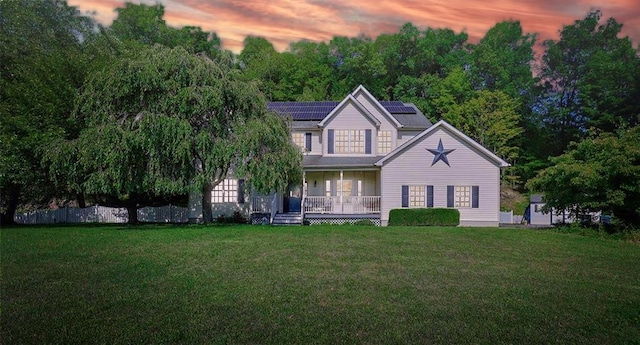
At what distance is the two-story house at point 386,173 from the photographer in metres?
23.9

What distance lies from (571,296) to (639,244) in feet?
38.4

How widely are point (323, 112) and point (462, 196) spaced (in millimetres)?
9434

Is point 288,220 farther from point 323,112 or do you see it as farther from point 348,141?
point 323,112

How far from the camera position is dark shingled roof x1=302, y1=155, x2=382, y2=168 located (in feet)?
80.6

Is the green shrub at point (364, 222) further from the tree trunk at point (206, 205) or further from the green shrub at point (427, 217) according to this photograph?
the tree trunk at point (206, 205)

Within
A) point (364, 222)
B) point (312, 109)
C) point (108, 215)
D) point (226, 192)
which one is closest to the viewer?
point (364, 222)

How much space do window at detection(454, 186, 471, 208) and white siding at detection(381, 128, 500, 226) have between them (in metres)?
0.22

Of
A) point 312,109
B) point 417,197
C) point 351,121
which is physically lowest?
point 417,197

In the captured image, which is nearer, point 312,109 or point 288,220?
point 288,220

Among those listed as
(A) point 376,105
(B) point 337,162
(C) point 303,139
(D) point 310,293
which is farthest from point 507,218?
(D) point 310,293

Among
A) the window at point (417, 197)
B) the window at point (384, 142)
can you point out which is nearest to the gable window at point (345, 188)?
the window at point (384, 142)

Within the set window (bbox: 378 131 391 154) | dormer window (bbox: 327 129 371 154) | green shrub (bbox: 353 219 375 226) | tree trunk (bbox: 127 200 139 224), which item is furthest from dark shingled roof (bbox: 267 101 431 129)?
tree trunk (bbox: 127 200 139 224)

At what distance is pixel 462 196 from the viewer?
2412 centimetres

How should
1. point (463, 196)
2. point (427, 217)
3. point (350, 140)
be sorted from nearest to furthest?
point (427, 217), point (463, 196), point (350, 140)
